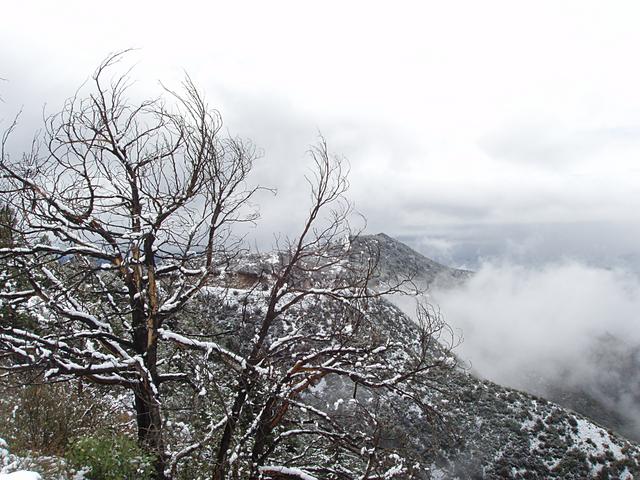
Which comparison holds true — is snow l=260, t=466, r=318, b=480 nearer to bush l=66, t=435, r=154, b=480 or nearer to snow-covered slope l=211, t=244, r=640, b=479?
bush l=66, t=435, r=154, b=480

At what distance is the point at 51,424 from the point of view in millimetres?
8969

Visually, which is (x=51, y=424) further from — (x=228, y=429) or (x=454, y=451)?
(x=454, y=451)

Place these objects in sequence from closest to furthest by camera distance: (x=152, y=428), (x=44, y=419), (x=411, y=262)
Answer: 1. (x=152, y=428)
2. (x=44, y=419)
3. (x=411, y=262)

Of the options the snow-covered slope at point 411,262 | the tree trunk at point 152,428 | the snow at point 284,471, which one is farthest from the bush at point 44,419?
the snow-covered slope at point 411,262

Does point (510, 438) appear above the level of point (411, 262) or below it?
below

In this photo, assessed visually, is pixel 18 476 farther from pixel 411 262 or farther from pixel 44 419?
pixel 411 262

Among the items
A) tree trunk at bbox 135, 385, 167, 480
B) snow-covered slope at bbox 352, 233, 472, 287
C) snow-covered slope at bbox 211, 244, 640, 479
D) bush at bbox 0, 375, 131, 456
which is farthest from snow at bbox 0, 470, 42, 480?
snow-covered slope at bbox 352, 233, 472, 287

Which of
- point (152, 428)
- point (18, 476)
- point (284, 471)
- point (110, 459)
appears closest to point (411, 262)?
point (284, 471)

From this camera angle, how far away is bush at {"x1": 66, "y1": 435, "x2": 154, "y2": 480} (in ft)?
20.4


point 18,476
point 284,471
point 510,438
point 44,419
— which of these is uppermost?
point 18,476

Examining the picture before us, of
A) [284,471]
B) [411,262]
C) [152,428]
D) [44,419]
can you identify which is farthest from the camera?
A: [411,262]

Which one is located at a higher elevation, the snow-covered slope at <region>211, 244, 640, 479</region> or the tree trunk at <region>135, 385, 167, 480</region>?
the tree trunk at <region>135, 385, 167, 480</region>

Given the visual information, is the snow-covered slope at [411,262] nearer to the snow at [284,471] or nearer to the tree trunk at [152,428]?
the tree trunk at [152,428]

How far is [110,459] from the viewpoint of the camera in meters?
6.18
